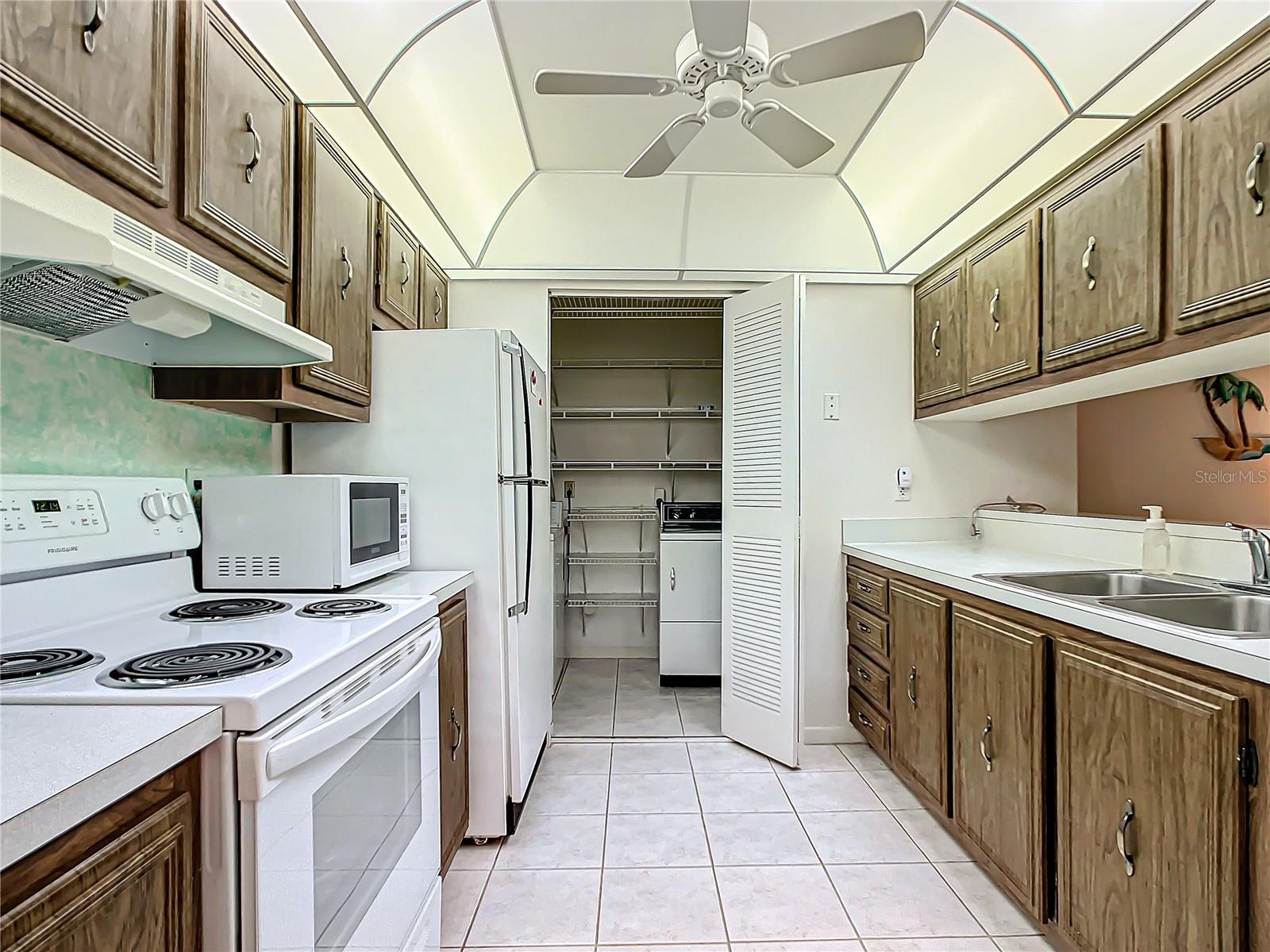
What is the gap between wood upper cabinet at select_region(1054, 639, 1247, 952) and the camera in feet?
3.58

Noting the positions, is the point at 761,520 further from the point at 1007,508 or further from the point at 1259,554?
the point at 1259,554

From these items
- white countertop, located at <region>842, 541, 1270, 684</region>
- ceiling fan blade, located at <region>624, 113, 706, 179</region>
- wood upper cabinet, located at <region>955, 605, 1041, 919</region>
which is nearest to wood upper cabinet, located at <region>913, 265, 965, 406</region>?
white countertop, located at <region>842, 541, 1270, 684</region>

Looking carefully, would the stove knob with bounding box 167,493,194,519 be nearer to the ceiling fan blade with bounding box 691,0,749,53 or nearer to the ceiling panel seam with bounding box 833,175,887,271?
the ceiling fan blade with bounding box 691,0,749,53

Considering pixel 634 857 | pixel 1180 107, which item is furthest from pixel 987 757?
pixel 1180 107

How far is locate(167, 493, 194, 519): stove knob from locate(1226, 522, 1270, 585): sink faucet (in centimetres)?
268

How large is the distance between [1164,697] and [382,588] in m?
1.82

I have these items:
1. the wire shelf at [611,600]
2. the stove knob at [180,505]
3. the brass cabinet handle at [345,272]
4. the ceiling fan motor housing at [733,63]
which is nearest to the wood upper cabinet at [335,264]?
the brass cabinet handle at [345,272]

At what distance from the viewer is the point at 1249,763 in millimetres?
1060

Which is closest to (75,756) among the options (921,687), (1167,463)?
(921,687)

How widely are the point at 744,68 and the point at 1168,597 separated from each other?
172 centimetres

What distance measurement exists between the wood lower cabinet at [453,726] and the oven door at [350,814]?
0.17m

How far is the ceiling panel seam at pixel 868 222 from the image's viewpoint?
2.97 metres

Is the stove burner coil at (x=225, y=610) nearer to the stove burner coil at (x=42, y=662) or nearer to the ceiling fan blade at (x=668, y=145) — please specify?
the stove burner coil at (x=42, y=662)

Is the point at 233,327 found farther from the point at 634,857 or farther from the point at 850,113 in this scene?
the point at 850,113
